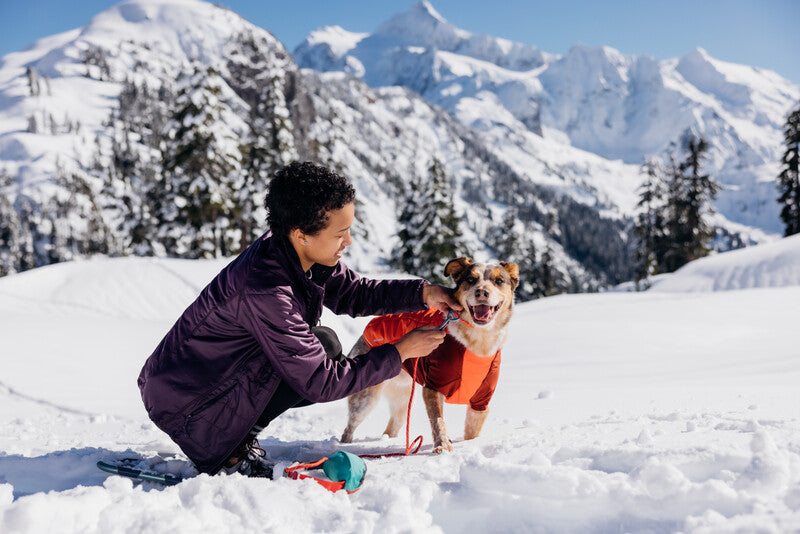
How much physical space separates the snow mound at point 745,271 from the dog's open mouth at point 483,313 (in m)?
12.3

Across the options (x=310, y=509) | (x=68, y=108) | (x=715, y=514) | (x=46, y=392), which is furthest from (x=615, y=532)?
(x=68, y=108)

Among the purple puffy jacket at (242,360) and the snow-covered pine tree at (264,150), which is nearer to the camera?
the purple puffy jacket at (242,360)

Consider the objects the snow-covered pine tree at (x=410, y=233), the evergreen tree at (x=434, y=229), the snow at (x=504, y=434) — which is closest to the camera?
the snow at (x=504, y=434)

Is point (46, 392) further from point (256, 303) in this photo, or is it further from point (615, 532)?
point (615, 532)

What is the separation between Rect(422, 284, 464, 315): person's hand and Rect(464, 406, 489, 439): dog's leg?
807 millimetres

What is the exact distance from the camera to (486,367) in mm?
3396

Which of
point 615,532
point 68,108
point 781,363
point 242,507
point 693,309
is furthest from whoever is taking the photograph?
point 68,108

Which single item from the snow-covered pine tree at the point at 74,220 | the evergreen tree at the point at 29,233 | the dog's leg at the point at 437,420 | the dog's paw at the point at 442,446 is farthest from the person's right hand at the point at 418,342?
the evergreen tree at the point at 29,233

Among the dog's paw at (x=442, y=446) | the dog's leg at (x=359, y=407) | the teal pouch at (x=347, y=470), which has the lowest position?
the dog's paw at (x=442, y=446)

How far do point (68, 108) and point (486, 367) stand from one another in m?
177

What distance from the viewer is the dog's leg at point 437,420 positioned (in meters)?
3.29

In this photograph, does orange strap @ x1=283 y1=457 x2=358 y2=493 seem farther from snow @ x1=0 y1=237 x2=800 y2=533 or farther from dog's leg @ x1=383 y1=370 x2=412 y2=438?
dog's leg @ x1=383 y1=370 x2=412 y2=438

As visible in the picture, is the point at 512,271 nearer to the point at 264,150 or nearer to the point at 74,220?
the point at 264,150

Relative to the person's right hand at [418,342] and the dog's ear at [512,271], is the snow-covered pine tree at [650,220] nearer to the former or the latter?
the dog's ear at [512,271]
